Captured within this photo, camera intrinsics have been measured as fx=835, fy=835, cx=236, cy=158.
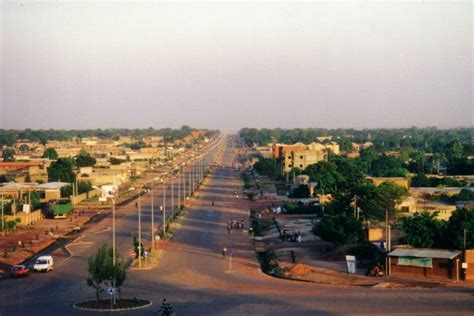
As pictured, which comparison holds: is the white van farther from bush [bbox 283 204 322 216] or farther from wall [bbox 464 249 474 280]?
bush [bbox 283 204 322 216]

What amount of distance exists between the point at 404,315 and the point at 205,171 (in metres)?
92.4

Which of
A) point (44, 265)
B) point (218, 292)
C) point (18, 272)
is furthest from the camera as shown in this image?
point (44, 265)

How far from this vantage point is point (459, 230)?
113 feet

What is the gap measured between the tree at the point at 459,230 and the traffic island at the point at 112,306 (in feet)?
44.0

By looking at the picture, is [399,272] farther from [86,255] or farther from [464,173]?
[464,173]

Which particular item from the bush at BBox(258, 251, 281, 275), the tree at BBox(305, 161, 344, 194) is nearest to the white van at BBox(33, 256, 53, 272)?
the bush at BBox(258, 251, 281, 275)

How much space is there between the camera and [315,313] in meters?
26.2

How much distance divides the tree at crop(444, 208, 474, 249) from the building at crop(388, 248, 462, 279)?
494mm

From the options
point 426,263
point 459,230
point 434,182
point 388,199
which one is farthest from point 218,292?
point 434,182

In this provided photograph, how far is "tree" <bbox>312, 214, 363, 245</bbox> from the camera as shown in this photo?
42.3 metres

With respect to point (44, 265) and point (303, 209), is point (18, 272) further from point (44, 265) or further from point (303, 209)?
point (303, 209)

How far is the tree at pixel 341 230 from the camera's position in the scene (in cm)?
4228

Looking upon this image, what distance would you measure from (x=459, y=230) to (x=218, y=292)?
10.6m

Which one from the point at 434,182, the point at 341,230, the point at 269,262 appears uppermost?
the point at 434,182
